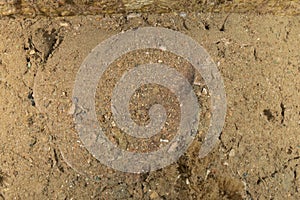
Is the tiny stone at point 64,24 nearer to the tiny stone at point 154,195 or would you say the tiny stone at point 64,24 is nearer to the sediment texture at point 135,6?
the sediment texture at point 135,6

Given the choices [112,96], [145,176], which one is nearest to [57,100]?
[112,96]

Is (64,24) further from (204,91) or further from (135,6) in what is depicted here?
(204,91)

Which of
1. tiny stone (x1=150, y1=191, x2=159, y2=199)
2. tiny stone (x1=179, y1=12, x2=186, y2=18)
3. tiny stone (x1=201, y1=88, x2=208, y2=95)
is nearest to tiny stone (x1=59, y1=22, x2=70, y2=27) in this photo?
tiny stone (x1=179, y1=12, x2=186, y2=18)

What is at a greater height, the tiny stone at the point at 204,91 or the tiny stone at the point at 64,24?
the tiny stone at the point at 64,24

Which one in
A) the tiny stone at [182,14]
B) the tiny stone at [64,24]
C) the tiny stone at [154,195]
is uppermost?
the tiny stone at [64,24]

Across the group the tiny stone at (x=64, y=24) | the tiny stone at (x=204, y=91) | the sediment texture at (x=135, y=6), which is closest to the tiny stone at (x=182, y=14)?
the sediment texture at (x=135, y=6)

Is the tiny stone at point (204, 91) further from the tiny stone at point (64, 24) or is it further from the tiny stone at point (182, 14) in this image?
the tiny stone at point (64, 24)

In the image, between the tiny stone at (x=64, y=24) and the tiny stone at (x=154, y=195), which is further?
the tiny stone at (x=64, y=24)

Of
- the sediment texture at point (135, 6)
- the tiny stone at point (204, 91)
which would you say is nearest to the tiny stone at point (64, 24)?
the sediment texture at point (135, 6)

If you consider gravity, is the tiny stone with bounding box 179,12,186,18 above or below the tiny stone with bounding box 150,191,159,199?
above

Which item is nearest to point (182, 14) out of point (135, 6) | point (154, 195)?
point (135, 6)

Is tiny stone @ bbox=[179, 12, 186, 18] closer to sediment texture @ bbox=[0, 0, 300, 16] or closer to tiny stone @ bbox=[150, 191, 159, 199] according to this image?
sediment texture @ bbox=[0, 0, 300, 16]

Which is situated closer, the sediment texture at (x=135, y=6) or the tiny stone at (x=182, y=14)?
the sediment texture at (x=135, y=6)
